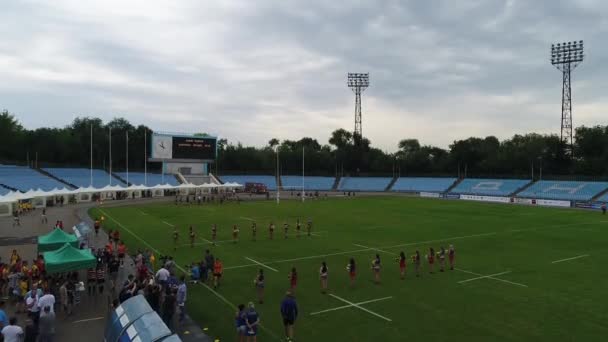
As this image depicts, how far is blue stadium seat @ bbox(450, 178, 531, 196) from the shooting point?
262ft

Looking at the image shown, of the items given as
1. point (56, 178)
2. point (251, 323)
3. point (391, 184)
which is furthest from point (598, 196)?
point (56, 178)

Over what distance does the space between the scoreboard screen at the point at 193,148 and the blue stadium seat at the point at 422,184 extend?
42.5 metres

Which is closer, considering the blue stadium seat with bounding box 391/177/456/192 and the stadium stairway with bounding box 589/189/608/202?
the stadium stairway with bounding box 589/189/608/202

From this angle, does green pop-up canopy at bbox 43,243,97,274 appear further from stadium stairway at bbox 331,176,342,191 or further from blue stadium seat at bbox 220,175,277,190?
stadium stairway at bbox 331,176,342,191

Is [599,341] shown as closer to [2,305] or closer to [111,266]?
[111,266]

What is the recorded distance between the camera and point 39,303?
12.9 m

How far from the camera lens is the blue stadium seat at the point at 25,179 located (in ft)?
205

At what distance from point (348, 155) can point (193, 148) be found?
4429 cm

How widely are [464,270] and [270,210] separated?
33903mm

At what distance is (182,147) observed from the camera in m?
88.2

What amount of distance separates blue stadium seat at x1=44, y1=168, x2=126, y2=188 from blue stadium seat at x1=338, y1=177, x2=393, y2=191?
5043 centimetres

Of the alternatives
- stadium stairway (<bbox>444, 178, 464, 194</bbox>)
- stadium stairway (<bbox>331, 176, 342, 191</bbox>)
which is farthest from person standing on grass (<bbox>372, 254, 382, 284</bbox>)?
stadium stairway (<bbox>331, 176, 342, 191</bbox>)

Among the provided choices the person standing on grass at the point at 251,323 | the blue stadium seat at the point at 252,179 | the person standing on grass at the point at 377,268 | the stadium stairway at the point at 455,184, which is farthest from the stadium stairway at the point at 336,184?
the person standing on grass at the point at 251,323

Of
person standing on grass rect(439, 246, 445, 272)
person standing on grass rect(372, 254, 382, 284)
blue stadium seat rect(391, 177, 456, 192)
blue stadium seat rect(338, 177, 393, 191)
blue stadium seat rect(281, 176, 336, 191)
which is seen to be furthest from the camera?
blue stadium seat rect(281, 176, 336, 191)
